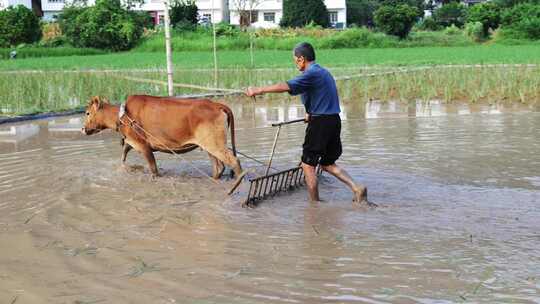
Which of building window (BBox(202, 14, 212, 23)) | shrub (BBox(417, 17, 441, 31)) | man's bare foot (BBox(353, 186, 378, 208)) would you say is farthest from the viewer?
shrub (BBox(417, 17, 441, 31))

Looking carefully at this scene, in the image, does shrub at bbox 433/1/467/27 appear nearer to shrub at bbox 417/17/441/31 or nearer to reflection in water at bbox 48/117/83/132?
shrub at bbox 417/17/441/31

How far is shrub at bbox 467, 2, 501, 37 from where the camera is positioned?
4706 cm

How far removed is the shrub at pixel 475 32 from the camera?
4512 centimetres

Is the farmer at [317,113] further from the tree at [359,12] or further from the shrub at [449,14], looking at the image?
the tree at [359,12]

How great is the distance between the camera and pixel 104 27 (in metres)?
43.0

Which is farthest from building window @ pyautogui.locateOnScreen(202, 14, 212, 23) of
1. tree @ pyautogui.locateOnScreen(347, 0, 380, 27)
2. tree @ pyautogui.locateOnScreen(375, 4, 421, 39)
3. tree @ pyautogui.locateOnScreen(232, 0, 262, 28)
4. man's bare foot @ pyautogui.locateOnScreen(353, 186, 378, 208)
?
man's bare foot @ pyautogui.locateOnScreen(353, 186, 378, 208)

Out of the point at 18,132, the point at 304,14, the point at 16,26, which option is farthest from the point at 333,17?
the point at 18,132

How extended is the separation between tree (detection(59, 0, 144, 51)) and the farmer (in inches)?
1437

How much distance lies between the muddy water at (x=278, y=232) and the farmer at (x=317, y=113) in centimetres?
34

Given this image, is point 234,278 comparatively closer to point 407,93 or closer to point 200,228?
point 200,228

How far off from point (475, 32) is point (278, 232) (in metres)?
41.3

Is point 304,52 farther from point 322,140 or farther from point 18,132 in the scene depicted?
point 18,132

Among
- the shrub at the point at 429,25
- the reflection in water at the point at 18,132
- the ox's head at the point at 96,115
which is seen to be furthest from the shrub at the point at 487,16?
the ox's head at the point at 96,115

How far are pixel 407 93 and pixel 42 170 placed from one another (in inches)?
412
